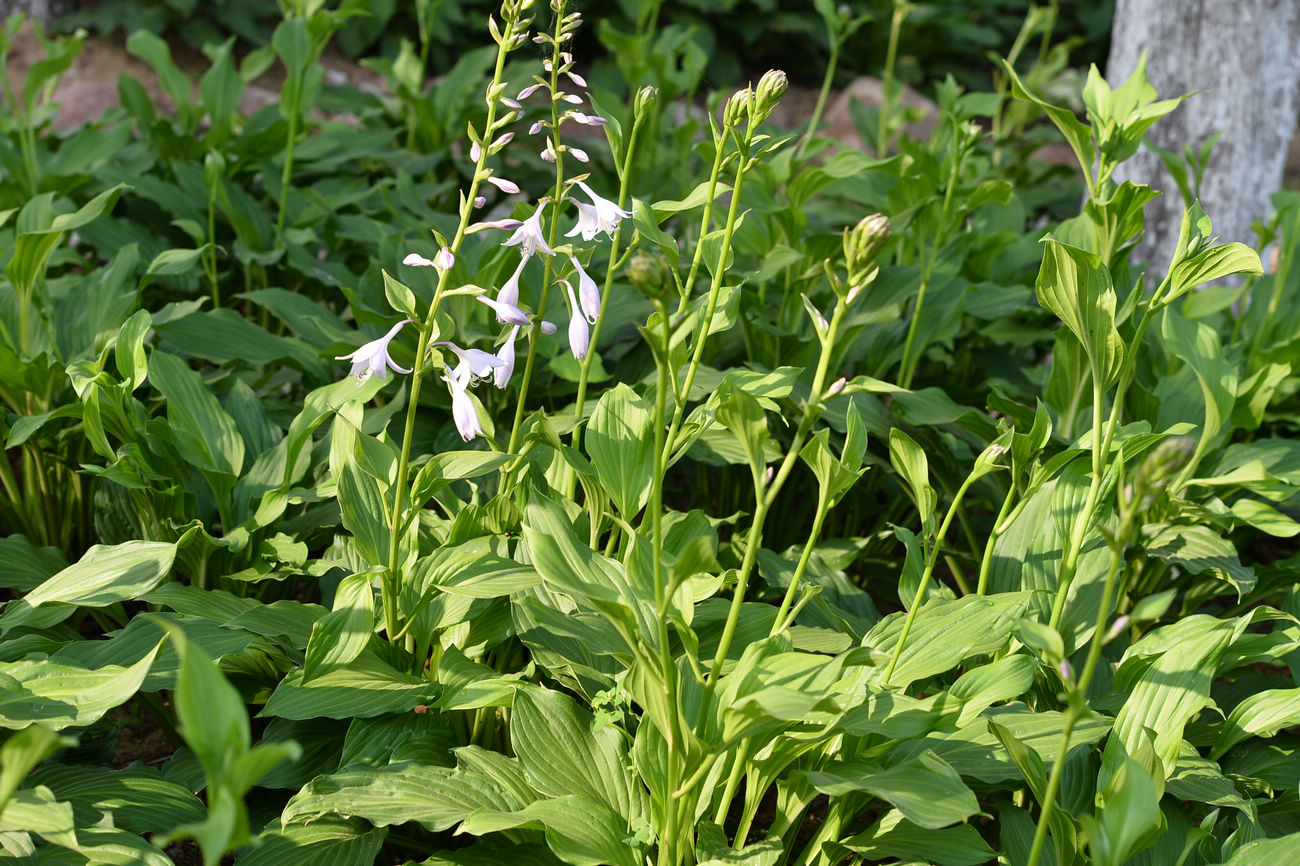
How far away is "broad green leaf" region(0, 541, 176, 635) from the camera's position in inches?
70.4

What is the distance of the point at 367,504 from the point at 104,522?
0.90m

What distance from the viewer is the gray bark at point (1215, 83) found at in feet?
12.8

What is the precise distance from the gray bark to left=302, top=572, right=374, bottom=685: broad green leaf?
3.40 metres

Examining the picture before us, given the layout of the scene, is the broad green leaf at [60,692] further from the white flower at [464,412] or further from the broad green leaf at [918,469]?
the broad green leaf at [918,469]

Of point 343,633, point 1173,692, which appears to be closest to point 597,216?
point 343,633

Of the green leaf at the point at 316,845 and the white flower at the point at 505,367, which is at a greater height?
the white flower at the point at 505,367

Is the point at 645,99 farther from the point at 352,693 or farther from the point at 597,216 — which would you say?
the point at 352,693

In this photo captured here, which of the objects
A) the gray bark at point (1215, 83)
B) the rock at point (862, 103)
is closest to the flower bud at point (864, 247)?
the gray bark at point (1215, 83)

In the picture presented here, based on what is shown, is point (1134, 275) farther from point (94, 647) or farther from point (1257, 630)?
point (94, 647)

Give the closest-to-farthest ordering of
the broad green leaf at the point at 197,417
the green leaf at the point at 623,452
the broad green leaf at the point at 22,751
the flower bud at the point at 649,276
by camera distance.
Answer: the broad green leaf at the point at 22,751, the flower bud at the point at 649,276, the green leaf at the point at 623,452, the broad green leaf at the point at 197,417

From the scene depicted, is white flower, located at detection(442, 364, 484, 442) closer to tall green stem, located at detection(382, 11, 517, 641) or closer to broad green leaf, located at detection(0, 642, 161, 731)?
tall green stem, located at detection(382, 11, 517, 641)

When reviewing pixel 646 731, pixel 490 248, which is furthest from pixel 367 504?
pixel 490 248

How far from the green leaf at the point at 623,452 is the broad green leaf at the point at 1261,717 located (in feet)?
3.73

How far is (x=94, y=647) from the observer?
73.5 inches
